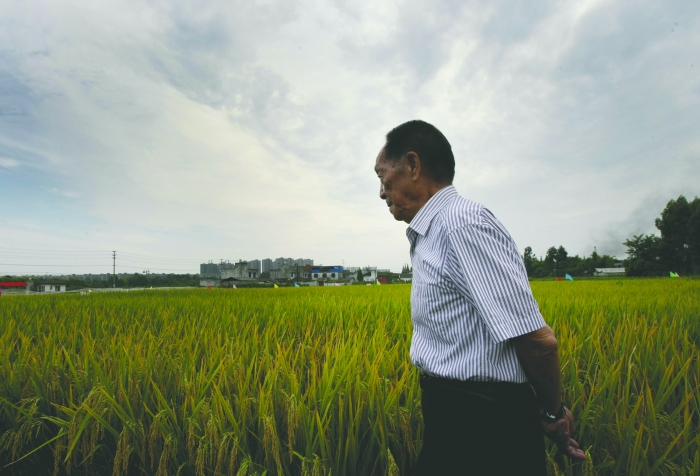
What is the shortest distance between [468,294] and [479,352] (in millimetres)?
171

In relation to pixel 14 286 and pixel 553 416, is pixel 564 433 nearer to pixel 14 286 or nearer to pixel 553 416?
pixel 553 416

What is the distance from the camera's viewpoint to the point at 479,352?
0.97 metres

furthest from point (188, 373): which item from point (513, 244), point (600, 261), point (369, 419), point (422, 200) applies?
point (600, 261)

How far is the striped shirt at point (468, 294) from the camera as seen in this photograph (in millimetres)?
890

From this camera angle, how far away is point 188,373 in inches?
83.5

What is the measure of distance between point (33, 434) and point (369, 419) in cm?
193

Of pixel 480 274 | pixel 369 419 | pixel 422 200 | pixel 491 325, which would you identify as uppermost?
pixel 422 200

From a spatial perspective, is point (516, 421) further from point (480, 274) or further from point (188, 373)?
point (188, 373)

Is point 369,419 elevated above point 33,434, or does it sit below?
above

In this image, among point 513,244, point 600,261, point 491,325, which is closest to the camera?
point 491,325

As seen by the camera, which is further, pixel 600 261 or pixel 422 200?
pixel 600 261

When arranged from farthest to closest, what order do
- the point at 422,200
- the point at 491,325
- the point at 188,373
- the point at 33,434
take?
the point at 188,373 → the point at 33,434 → the point at 422,200 → the point at 491,325

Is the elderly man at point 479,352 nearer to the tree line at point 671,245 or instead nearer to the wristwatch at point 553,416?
the wristwatch at point 553,416

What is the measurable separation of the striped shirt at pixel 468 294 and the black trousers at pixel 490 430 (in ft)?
0.15
